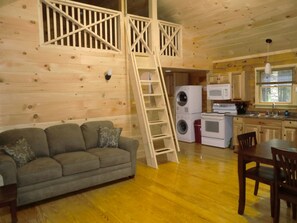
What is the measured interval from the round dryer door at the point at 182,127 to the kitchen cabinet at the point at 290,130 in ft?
8.54

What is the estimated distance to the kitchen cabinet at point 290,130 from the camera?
4.69 meters

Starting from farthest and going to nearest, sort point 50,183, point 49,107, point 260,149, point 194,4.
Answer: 1. point 194,4
2. point 49,107
3. point 50,183
4. point 260,149

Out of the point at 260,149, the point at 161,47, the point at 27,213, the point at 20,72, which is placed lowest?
the point at 27,213

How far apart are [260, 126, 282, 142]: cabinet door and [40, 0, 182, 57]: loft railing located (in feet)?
8.33

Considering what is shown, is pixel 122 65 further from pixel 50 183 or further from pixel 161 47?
pixel 50 183

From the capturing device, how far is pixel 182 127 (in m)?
7.06

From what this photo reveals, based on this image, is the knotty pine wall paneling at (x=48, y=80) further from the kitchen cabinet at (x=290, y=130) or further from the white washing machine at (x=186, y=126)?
the kitchen cabinet at (x=290, y=130)

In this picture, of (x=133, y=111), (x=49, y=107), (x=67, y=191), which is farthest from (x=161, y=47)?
(x=67, y=191)

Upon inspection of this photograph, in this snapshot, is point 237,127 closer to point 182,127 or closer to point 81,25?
point 182,127

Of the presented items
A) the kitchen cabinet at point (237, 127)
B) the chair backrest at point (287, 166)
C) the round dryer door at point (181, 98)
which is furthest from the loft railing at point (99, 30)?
the chair backrest at point (287, 166)

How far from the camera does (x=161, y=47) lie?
5551 millimetres

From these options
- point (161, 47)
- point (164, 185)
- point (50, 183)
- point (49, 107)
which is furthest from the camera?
point (161, 47)

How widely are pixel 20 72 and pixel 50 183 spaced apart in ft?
6.00

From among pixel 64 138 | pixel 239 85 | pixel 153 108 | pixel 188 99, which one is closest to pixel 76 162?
pixel 64 138
